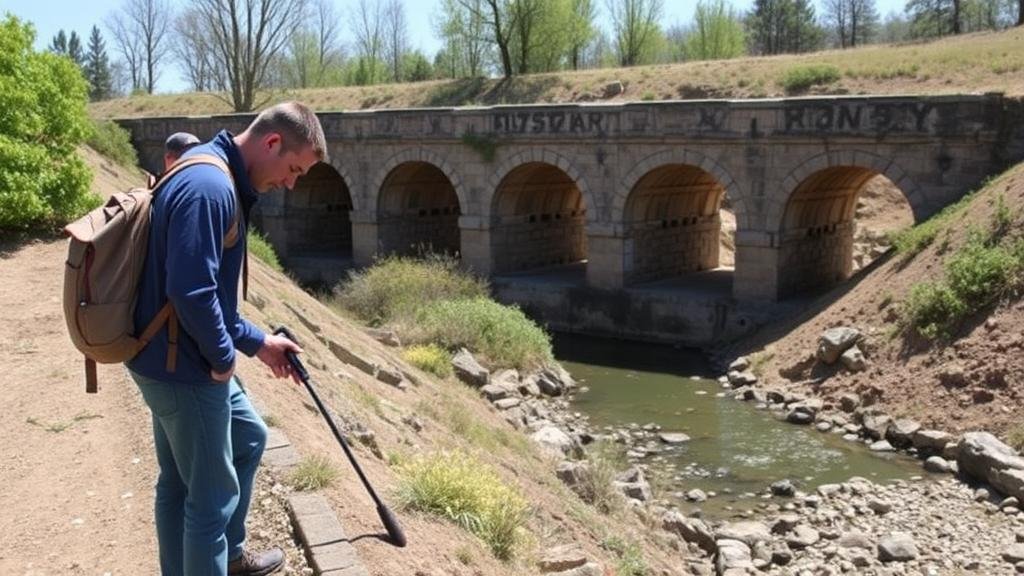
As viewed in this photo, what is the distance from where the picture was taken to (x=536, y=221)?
26.2 m

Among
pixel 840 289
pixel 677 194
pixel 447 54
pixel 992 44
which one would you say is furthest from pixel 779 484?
pixel 447 54

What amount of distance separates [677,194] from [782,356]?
7246mm

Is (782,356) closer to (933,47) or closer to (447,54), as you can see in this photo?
(933,47)

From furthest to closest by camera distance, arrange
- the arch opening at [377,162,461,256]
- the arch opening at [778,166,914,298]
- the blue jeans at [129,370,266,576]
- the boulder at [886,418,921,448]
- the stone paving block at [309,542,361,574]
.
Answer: the arch opening at [377,162,461,256] → the arch opening at [778,166,914,298] → the boulder at [886,418,921,448] → the stone paving block at [309,542,361,574] → the blue jeans at [129,370,266,576]

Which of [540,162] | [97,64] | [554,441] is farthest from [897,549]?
[97,64]

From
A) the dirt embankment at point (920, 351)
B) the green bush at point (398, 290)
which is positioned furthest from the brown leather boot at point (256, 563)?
the green bush at point (398, 290)

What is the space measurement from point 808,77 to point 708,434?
18968mm

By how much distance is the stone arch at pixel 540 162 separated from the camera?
2288cm

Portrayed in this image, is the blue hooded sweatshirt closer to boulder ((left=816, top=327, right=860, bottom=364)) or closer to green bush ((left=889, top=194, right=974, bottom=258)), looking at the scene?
boulder ((left=816, top=327, right=860, bottom=364))

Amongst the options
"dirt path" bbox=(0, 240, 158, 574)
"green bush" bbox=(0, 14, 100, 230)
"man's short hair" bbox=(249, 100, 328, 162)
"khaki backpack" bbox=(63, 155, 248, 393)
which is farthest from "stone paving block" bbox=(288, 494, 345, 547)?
"green bush" bbox=(0, 14, 100, 230)

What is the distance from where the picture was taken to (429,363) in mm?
14055

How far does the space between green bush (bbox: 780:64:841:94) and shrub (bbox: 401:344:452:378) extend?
65.6 feet

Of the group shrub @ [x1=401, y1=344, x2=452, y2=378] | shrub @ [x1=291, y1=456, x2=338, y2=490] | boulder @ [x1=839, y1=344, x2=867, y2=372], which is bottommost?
boulder @ [x1=839, y1=344, x2=867, y2=372]

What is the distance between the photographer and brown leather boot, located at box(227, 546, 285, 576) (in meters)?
4.67
